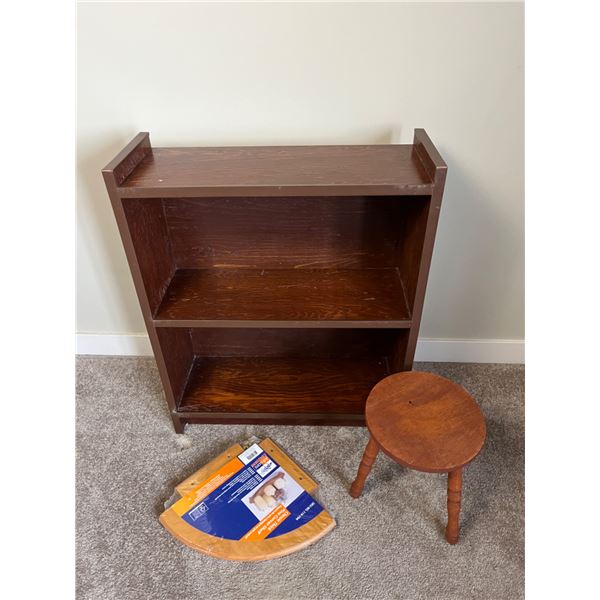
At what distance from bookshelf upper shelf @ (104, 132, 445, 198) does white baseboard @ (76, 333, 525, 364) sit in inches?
28.6

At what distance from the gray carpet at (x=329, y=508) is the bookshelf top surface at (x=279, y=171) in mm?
775

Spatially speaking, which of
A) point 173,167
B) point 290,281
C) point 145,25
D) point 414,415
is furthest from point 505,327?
point 145,25

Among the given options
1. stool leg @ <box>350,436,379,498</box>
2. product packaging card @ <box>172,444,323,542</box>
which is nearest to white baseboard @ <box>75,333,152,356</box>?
product packaging card @ <box>172,444,323,542</box>

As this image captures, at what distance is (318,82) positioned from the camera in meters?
1.07

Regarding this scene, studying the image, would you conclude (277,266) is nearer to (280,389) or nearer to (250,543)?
(280,389)

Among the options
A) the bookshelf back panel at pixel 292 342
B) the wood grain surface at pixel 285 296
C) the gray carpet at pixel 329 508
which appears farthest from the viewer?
the bookshelf back panel at pixel 292 342

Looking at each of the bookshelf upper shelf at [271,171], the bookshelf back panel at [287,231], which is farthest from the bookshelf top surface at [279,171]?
the bookshelf back panel at [287,231]

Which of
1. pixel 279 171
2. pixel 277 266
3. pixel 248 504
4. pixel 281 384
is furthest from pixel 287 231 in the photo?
pixel 248 504

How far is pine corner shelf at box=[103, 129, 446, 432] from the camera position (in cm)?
98

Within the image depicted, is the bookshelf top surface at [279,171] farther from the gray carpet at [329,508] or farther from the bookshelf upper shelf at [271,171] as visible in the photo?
the gray carpet at [329,508]

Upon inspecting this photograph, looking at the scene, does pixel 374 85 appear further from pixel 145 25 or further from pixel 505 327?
pixel 505 327

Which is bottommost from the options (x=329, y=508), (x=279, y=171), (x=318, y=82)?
(x=329, y=508)

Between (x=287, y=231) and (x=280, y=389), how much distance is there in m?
0.50

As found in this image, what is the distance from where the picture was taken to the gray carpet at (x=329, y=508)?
105 centimetres
